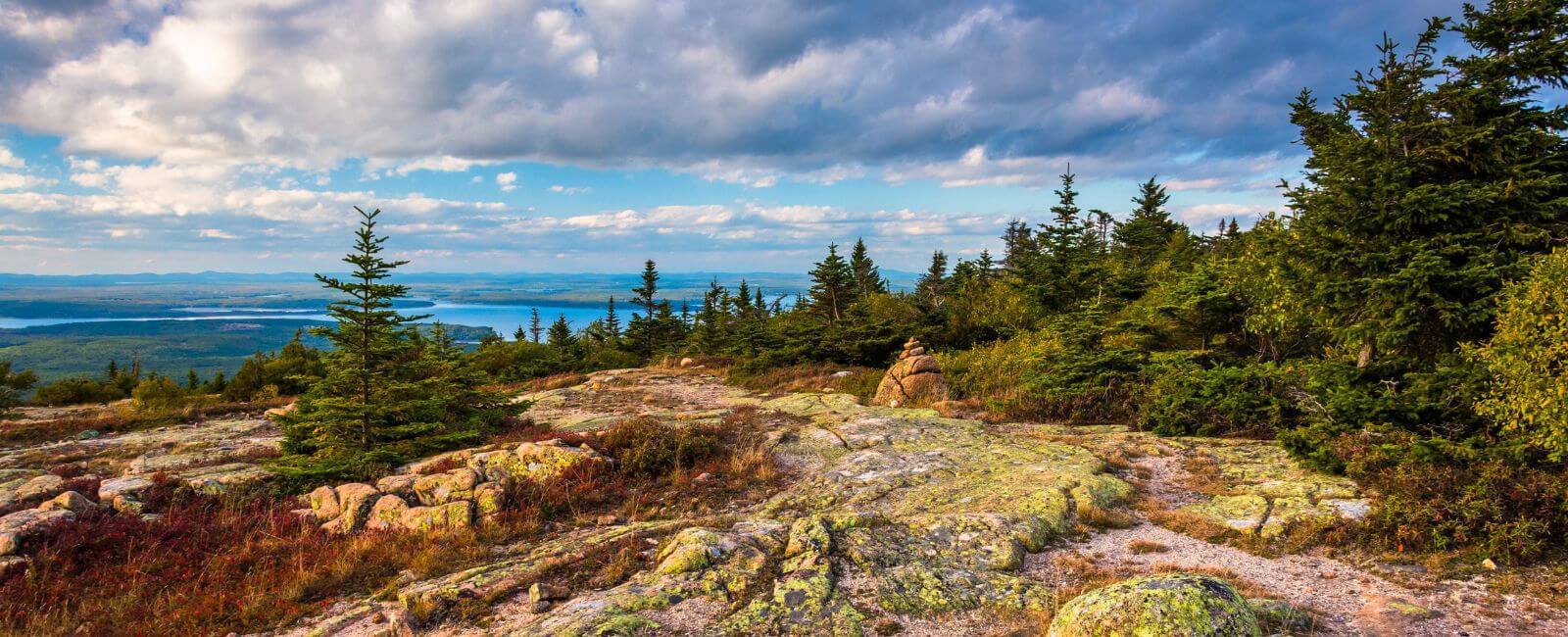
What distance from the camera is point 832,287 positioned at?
105ft

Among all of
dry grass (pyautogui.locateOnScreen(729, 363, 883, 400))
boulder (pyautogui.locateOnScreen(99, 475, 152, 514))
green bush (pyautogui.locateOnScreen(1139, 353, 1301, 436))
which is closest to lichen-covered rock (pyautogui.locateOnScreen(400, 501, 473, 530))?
boulder (pyautogui.locateOnScreen(99, 475, 152, 514))

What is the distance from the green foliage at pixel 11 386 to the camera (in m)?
23.1

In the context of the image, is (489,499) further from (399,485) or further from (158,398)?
(158,398)

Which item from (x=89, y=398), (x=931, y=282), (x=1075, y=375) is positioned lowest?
(x=89, y=398)

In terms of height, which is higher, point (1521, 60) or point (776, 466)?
point (1521, 60)

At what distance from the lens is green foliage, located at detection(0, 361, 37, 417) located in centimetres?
2312

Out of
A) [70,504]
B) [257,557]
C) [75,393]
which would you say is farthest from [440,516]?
[75,393]

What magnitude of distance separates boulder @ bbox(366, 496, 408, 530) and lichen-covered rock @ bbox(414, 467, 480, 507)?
0.34 m

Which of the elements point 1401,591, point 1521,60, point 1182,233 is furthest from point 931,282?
point 1401,591

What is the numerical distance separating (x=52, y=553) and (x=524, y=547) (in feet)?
18.8

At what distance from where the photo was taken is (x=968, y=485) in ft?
32.4

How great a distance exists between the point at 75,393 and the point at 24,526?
32.5 metres

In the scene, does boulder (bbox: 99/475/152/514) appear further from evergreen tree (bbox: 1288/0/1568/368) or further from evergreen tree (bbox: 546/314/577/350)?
evergreen tree (bbox: 546/314/577/350)

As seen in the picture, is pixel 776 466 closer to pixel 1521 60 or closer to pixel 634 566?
pixel 634 566
